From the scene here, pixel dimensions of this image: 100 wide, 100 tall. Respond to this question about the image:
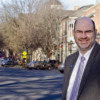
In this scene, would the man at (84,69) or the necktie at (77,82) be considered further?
the necktie at (77,82)

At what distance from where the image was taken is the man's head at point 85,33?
3082 millimetres

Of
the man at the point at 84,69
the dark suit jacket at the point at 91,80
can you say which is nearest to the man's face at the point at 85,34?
the man at the point at 84,69

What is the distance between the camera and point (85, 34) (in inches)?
122

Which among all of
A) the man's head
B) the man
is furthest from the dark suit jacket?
the man's head

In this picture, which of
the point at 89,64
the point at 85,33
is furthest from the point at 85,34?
the point at 89,64

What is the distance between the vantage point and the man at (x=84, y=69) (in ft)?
9.51

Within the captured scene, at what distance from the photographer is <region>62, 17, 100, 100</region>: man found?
2.90 metres

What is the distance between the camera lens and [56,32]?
46.6 metres

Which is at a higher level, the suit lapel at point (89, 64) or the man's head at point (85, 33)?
the man's head at point (85, 33)

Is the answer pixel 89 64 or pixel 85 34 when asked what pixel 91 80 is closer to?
pixel 89 64

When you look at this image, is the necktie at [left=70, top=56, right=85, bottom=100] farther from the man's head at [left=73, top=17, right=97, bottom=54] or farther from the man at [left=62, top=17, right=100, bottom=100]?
the man's head at [left=73, top=17, right=97, bottom=54]

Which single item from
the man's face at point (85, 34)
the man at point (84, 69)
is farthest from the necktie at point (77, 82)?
the man's face at point (85, 34)

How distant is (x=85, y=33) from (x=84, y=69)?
35 centimetres

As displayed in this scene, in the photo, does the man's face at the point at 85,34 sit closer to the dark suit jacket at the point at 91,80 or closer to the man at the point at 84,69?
the man at the point at 84,69
